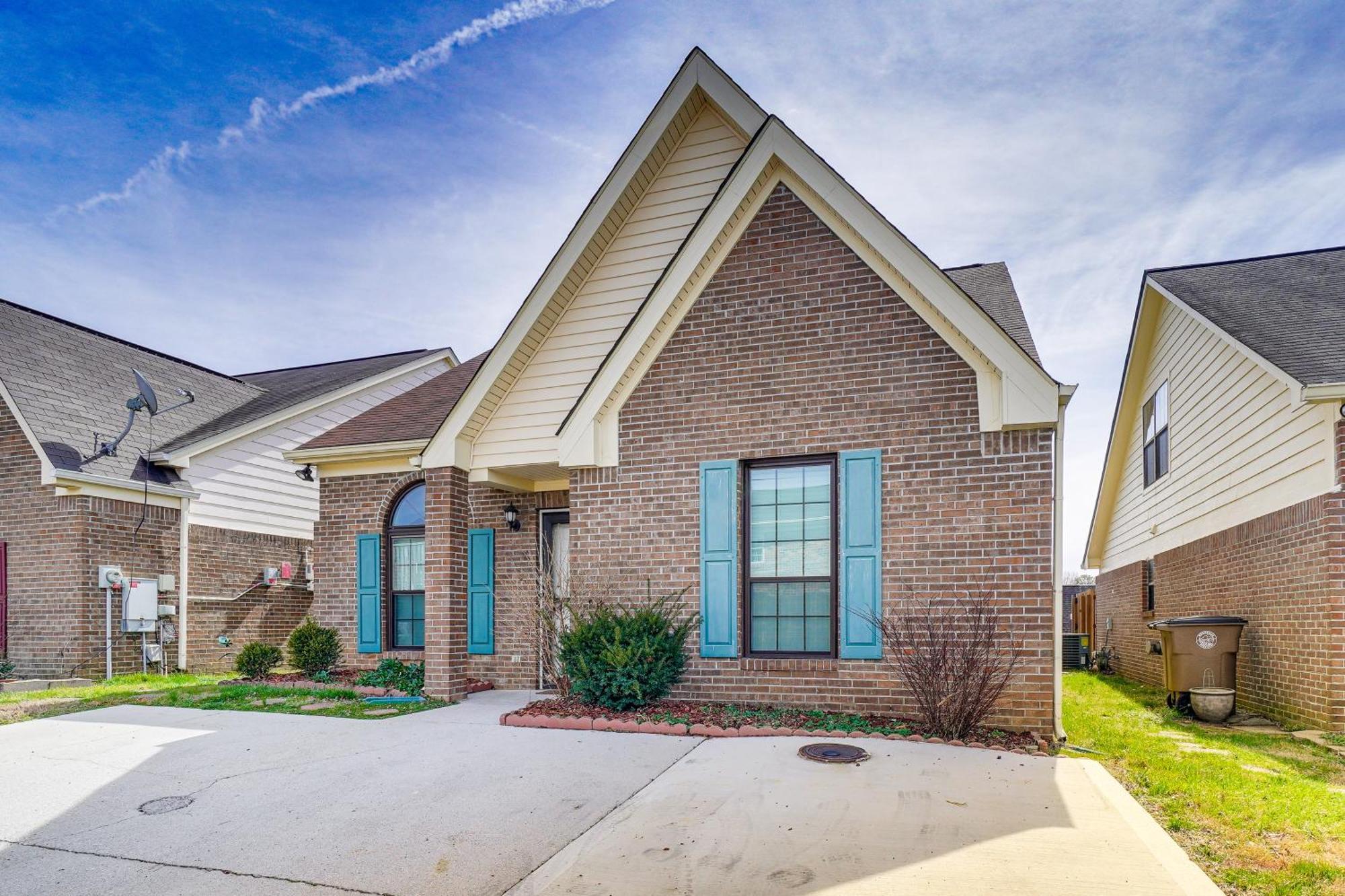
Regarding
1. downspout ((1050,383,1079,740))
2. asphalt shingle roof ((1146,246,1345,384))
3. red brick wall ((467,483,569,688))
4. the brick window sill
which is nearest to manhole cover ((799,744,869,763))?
the brick window sill

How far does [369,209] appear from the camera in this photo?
1421 centimetres

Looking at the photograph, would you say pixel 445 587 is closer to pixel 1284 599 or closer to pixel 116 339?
pixel 1284 599

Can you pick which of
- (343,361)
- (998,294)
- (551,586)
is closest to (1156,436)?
(998,294)

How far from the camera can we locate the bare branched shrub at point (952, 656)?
655cm

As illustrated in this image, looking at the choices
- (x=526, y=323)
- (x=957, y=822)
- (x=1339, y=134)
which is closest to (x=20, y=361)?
(x=526, y=323)

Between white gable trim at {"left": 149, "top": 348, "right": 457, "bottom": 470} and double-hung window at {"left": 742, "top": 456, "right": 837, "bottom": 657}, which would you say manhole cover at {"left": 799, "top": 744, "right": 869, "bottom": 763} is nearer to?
double-hung window at {"left": 742, "top": 456, "right": 837, "bottom": 657}

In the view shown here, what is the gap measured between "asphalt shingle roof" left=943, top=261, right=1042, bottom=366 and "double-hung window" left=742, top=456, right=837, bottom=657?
2.36 m

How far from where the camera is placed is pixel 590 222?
30.3ft

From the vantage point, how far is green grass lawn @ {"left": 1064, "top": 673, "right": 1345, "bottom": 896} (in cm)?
400

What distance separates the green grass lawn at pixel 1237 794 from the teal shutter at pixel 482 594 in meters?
6.81

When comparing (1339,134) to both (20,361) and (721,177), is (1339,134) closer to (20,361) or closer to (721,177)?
(721,177)

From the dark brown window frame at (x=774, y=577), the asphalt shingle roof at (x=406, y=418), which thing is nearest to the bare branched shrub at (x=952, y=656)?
the dark brown window frame at (x=774, y=577)

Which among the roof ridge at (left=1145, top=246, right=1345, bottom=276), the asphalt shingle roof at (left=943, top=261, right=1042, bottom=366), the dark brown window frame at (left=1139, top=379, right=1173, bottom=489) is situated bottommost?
the dark brown window frame at (left=1139, top=379, right=1173, bottom=489)

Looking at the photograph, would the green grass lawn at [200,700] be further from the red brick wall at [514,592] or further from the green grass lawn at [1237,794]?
the green grass lawn at [1237,794]
